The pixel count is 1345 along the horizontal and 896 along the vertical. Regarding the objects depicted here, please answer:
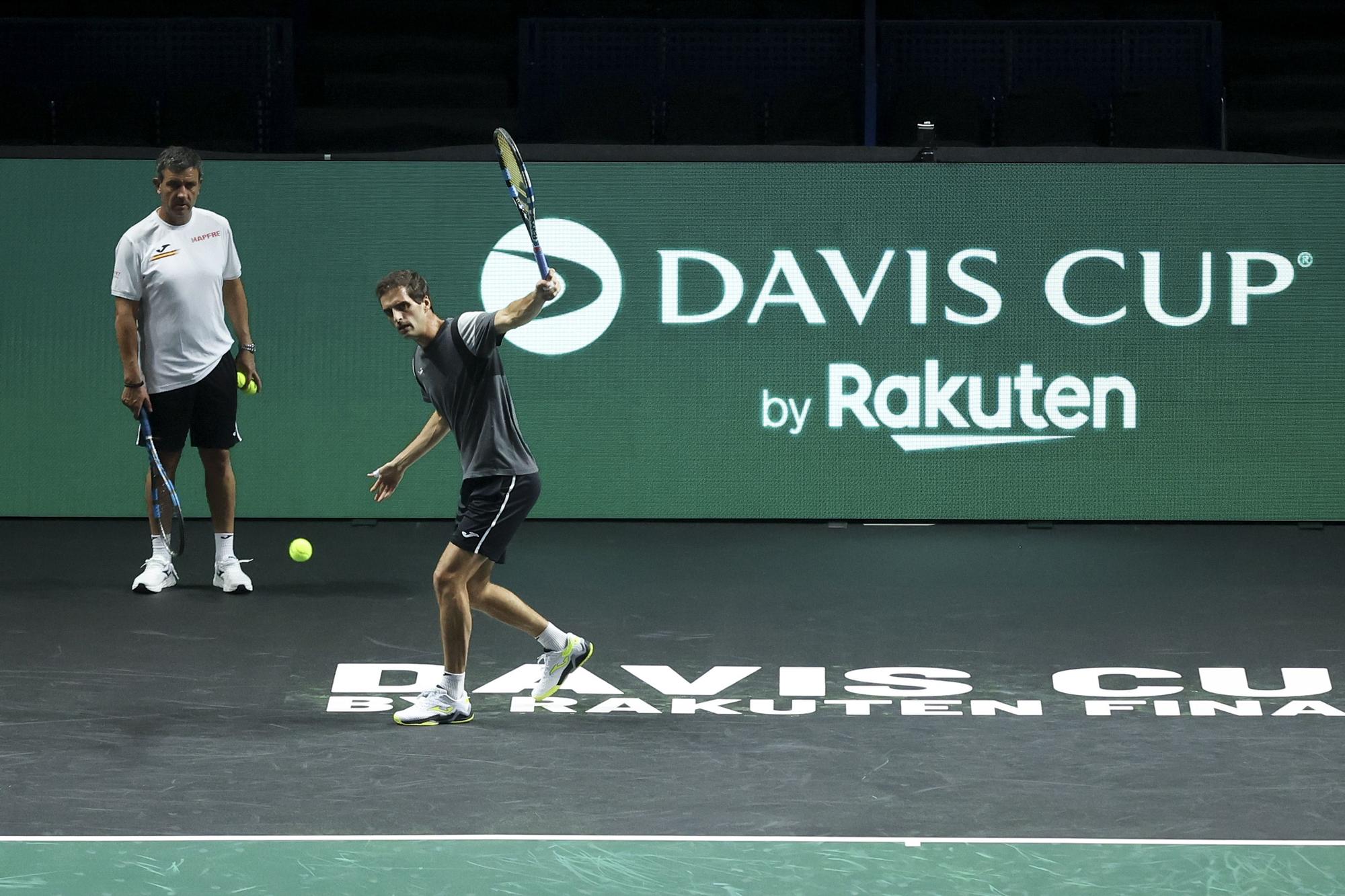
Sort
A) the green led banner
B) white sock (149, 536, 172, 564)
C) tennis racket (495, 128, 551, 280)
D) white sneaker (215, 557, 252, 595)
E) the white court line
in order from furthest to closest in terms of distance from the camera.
A: the green led banner → white sock (149, 536, 172, 564) → white sneaker (215, 557, 252, 595) → tennis racket (495, 128, 551, 280) → the white court line

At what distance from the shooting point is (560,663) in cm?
679

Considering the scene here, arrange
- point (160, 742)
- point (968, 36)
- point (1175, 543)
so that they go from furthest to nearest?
1. point (968, 36)
2. point (1175, 543)
3. point (160, 742)

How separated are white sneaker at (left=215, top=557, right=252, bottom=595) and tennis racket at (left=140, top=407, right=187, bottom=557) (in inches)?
7.8

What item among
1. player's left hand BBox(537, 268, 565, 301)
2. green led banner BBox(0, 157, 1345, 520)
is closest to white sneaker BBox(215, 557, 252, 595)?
green led banner BBox(0, 157, 1345, 520)

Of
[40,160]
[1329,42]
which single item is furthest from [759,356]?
[1329,42]

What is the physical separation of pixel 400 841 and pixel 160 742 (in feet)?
4.40

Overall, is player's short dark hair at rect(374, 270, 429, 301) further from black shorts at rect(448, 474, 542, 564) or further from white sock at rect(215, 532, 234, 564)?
white sock at rect(215, 532, 234, 564)

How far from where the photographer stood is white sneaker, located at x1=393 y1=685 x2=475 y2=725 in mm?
6496

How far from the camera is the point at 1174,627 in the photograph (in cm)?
796

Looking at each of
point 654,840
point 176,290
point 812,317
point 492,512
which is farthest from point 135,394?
point 654,840

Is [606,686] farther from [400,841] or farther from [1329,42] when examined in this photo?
[1329,42]

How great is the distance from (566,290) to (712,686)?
3.52m

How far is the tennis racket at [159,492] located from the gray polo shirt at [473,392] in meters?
2.35

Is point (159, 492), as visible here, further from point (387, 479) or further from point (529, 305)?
point (529, 305)
